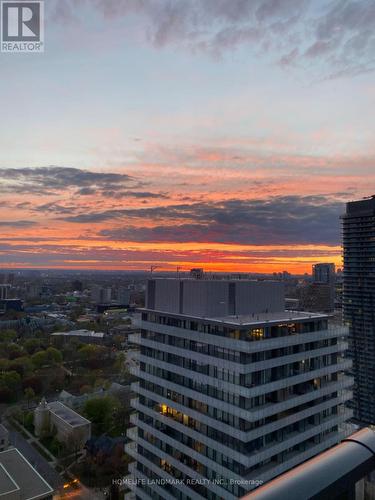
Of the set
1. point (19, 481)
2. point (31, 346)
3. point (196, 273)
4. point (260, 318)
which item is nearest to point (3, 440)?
point (19, 481)

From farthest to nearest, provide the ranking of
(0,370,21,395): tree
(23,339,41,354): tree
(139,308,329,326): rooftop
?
(23,339,41,354): tree, (0,370,21,395): tree, (139,308,329,326): rooftop

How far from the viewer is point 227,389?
38656mm

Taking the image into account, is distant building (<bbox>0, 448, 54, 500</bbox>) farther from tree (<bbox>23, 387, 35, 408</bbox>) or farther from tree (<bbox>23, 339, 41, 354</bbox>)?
tree (<bbox>23, 339, 41, 354</bbox>)

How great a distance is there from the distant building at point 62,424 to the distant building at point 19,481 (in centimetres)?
1754

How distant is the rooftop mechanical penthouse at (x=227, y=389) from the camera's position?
3788 centimetres

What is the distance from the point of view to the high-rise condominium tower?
A: 106688 millimetres

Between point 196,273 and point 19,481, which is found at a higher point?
point 196,273

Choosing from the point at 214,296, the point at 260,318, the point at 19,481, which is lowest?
the point at 19,481

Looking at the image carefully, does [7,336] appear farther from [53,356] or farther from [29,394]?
[29,394]

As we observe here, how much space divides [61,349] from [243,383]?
452 ft

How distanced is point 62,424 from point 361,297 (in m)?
90.9

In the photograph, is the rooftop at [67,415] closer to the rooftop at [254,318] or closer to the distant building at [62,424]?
the distant building at [62,424]

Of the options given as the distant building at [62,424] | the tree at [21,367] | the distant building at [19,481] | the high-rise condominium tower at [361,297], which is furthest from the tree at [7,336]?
the high-rise condominium tower at [361,297]

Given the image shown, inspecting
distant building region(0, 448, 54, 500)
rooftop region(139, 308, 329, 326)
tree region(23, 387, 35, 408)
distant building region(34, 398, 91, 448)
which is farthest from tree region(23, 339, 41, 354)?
rooftop region(139, 308, 329, 326)
